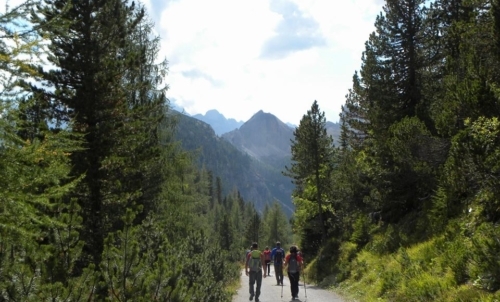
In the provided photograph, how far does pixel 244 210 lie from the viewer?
377 feet

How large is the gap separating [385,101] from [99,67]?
47.2 ft

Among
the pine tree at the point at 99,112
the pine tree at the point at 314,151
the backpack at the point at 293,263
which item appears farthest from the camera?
the pine tree at the point at 314,151

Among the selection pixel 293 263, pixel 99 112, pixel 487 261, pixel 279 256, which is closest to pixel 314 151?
pixel 279 256

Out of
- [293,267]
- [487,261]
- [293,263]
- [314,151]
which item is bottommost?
[293,267]

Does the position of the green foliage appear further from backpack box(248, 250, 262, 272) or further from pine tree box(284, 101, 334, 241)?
pine tree box(284, 101, 334, 241)

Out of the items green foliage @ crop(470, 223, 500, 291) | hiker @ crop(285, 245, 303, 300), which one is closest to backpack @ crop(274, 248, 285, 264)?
hiker @ crop(285, 245, 303, 300)

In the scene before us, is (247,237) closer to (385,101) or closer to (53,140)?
(385,101)

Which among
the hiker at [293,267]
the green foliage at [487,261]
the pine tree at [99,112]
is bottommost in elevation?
the hiker at [293,267]

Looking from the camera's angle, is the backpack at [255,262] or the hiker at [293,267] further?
the hiker at [293,267]

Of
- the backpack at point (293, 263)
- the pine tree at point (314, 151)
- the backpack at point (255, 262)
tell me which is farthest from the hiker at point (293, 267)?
the pine tree at point (314, 151)

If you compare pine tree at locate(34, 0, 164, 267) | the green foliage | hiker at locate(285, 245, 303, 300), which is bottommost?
hiker at locate(285, 245, 303, 300)

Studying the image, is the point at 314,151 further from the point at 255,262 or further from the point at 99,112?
the point at 99,112

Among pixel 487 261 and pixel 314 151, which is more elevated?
pixel 314 151

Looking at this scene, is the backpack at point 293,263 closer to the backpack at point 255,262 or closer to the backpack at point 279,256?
the backpack at point 255,262
